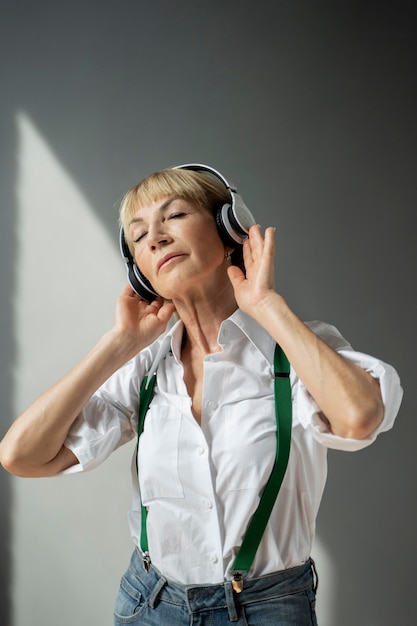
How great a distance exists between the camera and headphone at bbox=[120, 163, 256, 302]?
162 centimetres

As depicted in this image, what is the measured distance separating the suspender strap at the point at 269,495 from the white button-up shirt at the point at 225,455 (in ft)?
0.07

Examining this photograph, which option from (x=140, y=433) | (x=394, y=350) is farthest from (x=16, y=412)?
(x=394, y=350)

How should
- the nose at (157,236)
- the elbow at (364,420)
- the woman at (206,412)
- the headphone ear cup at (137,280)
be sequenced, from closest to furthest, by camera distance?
1. the elbow at (364,420)
2. the woman at (206,412)
3. the nose at (157,236)
4. the headphone ear cup at (137,280)

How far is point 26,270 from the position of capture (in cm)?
230

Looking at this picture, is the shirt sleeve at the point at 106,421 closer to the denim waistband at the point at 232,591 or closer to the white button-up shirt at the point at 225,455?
the white button-up shirt at the point at 225,455

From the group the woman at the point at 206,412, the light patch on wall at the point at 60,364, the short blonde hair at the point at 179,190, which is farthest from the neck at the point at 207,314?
the light patch on wall at the point at 60,364

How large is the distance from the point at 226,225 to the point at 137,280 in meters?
0.29

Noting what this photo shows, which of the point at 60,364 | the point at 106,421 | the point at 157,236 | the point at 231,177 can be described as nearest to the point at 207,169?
the point at 157,236

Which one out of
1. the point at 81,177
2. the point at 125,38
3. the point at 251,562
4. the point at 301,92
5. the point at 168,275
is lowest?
the point at 251,562

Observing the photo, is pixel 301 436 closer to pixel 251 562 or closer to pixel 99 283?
pixel 251 562

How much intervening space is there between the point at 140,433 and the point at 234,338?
33 cm

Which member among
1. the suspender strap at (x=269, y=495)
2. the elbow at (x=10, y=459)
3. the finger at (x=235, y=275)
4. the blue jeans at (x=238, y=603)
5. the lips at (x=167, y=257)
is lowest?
the blue jeans at (x=238, y=603)

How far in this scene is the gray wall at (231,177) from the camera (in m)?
2.16

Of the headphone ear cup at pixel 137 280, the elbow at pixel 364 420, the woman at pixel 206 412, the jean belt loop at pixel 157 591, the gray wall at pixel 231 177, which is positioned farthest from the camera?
the gray wall at pixel 231 177
